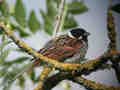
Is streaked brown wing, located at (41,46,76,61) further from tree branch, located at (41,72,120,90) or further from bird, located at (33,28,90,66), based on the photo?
tree branch, located at (41,72,120,90)

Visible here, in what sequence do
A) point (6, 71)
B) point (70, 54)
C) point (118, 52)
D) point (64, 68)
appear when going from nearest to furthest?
1. point (118, 52)
2. point (64, 68)
3. point (6, 71)
4. point (70, 54)

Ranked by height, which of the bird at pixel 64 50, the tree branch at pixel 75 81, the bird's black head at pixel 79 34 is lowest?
the bird's black head at pixel 79 34

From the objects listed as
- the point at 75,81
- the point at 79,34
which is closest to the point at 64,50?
the point at 75,81

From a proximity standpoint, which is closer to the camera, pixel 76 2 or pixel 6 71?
pixel 6 71

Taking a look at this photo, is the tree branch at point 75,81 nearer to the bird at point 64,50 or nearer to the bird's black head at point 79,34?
the bird at point 64,50

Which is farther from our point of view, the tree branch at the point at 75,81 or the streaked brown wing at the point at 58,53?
the streaked brown wing at the point at 58,53

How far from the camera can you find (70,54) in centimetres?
78

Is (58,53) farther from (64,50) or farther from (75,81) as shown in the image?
(75,81)

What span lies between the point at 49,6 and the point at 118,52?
0.46m

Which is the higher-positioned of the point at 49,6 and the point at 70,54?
the point at 49,6

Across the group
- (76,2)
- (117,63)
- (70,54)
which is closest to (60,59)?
(70,54)

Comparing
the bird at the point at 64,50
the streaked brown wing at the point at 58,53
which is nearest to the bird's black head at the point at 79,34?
the bird at the point at 64,50

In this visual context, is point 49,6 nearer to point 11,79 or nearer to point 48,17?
point 48,17

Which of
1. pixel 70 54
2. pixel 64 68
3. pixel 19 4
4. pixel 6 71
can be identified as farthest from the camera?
pixel 70 54
